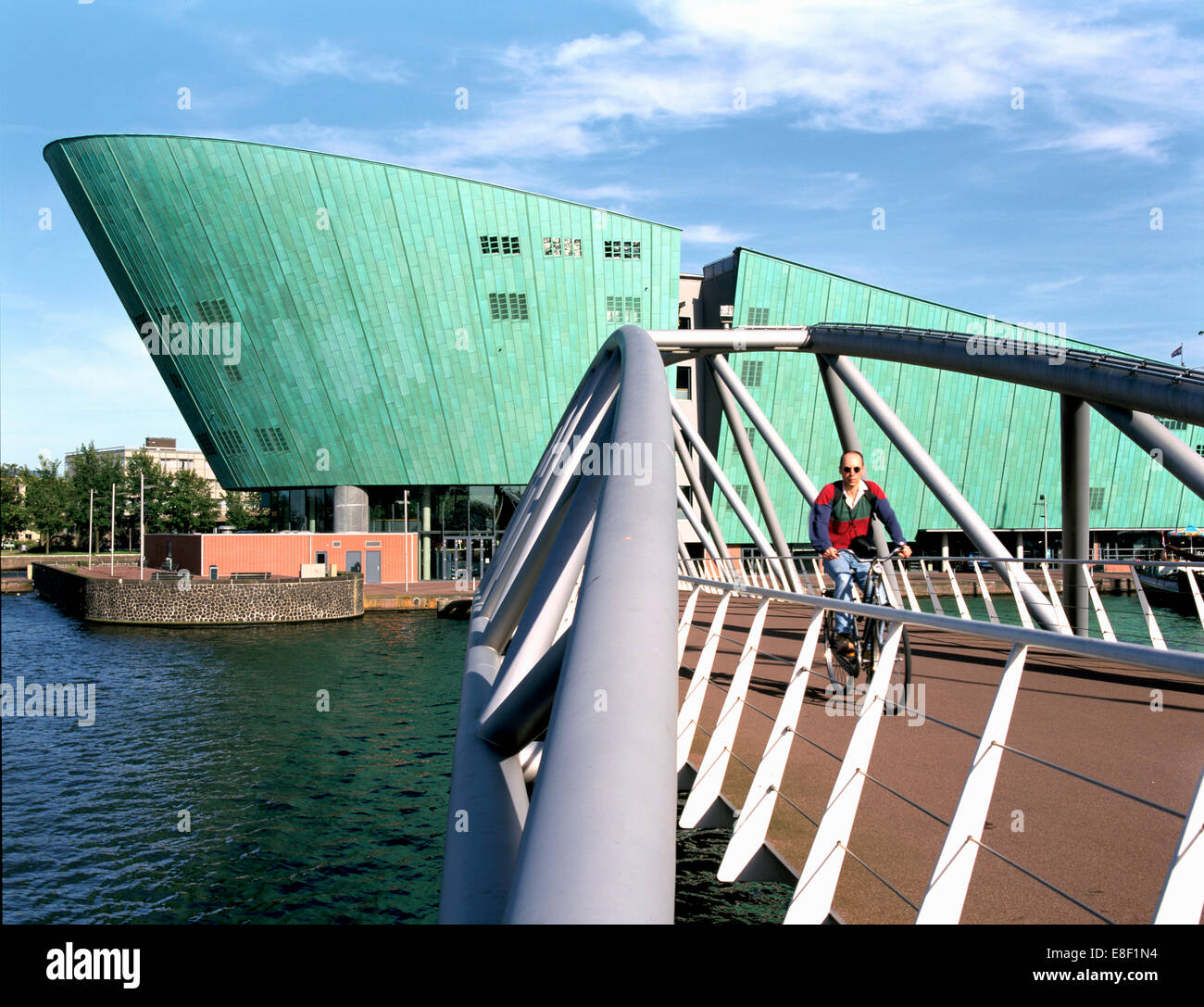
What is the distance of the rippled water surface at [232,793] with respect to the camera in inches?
395

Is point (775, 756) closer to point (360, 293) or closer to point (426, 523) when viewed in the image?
point (360, 293)

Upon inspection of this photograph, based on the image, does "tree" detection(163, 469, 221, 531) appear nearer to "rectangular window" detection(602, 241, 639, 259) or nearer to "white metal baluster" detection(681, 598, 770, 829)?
"rectangular window" detection(602, 241, 639, 259)

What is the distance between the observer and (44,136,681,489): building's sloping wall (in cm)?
4169

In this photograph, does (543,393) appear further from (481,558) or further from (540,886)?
(540,886)

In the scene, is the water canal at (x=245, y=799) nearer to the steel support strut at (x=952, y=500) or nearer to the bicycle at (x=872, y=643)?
the bicycle at (x=872, y=643)

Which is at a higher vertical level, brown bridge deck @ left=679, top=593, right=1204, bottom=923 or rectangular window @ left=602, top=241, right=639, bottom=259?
rectangular window @ left=602, top=241, right=639, bottom=259

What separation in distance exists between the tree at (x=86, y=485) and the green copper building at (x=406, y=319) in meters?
17.2

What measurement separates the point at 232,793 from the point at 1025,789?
→ 12250mm

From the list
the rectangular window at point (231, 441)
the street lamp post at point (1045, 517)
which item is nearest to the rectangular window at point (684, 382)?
Result: the street lamp post at point (1045, 517)

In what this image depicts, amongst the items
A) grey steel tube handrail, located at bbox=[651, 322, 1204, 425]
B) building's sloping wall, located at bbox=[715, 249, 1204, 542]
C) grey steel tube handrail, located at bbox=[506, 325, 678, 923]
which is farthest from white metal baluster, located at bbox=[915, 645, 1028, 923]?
building's sloping wall, located at bbox=[715, 249, 1204, 542]

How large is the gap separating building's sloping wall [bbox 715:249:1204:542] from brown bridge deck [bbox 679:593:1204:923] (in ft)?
129

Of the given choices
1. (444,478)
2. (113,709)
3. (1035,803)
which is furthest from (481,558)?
(1035,803)

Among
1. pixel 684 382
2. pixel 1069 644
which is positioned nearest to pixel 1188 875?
pixel 1069 644
